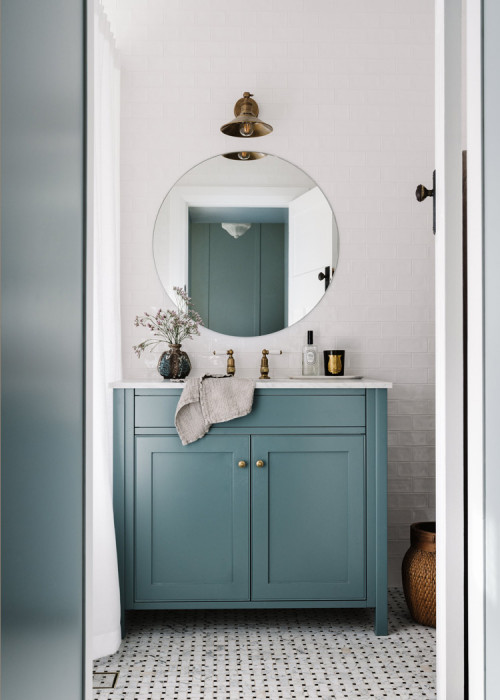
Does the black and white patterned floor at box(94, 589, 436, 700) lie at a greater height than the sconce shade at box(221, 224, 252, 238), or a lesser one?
lesser

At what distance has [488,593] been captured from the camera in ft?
3.94

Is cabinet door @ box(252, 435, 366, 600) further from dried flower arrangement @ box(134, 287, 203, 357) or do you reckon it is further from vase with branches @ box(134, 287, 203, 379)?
dried flower arrangement @ box(134, 287, 203, 357)

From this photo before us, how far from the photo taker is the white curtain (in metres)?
2.14

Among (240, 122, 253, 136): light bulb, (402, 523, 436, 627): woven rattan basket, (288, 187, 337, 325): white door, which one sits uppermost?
(240, 122, 253, 136): light bulb

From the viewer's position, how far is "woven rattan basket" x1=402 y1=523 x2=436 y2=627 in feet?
7.64

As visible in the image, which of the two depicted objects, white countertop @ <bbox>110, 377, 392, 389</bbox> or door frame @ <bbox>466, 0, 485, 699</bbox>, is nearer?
door frame @ <bbox>466, 0, 485, 699</bbox>

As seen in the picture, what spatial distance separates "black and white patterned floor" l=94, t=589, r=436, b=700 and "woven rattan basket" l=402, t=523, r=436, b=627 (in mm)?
62

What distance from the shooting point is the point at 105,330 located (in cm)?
240

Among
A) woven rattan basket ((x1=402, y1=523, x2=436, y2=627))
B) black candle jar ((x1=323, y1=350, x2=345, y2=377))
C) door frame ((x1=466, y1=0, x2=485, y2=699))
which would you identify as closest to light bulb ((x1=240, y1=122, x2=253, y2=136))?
black candle jar ((x1=323, y1=350, x2=345, y2=377))

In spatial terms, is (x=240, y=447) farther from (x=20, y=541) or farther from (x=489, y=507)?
(x=20, y=541)

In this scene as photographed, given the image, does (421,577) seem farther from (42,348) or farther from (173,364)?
(42,348)

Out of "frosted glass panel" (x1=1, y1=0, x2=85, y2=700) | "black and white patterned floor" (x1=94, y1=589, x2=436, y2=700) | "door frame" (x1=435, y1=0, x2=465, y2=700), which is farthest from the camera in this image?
"black and white patterned floor" (x1=94, y1=589, x2=436, y2=700)

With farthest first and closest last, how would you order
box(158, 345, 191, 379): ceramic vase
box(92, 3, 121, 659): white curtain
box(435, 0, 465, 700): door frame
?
box(158, 345, 191, 379): ceramic vase
box(92, 3, 121, 659): white curtain
box(435, 0, 465, 700): door frame

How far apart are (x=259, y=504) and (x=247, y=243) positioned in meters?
1.27
